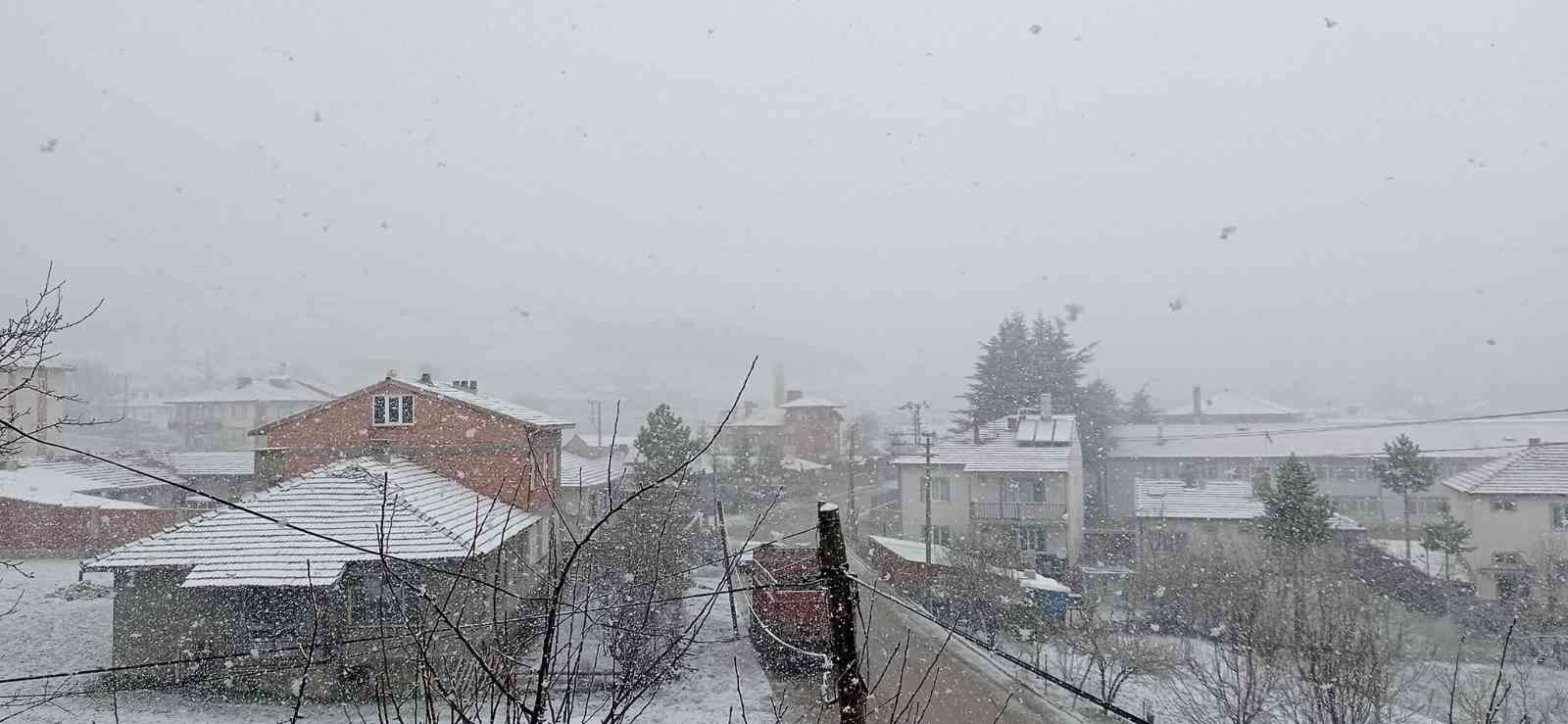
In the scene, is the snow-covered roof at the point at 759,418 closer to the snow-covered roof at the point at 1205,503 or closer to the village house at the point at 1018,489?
the village house at the point at 1018,489

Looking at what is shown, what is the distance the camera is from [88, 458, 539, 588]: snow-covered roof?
14797mm

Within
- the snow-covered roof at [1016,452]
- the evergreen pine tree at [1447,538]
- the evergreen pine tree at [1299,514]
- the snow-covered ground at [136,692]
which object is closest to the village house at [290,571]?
the snow-covered ground at [136,692]

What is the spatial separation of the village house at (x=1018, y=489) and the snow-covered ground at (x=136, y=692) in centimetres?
1385

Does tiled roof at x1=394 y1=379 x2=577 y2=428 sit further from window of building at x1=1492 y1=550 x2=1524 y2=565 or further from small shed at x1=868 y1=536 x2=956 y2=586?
window of building at x1=1492 y1=550 x2=1524 y2=565

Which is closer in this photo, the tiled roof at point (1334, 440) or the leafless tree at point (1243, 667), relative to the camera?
the leafless tree at point (1243, 667)

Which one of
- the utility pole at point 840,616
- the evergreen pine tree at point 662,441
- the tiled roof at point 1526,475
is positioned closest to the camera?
the utility pole at point 840,616

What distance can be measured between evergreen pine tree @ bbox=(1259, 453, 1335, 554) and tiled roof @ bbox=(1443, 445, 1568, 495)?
24.2ft

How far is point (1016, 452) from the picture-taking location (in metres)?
32.5

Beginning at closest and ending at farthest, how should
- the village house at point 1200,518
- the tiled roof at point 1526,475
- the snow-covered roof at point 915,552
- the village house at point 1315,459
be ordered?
the snow-covered roof at point 915,552 < the tiled roof at point 1526,475 < the village house at point 1200,518 < the village house at point 1315,459

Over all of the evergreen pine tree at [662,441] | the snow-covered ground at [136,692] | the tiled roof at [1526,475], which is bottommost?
the snow-covered ground at [136,692]

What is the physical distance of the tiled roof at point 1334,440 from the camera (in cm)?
4288

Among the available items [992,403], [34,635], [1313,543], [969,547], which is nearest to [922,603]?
[969,547]

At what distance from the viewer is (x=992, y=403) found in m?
46.8

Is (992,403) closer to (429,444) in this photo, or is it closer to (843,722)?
(429,444)
